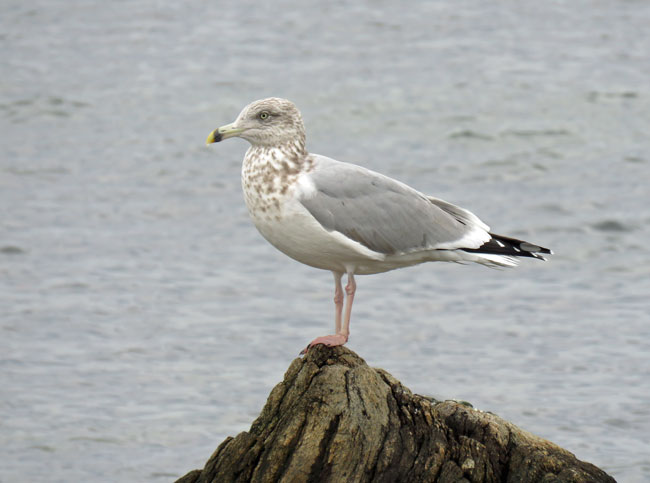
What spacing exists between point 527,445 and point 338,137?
602 inches

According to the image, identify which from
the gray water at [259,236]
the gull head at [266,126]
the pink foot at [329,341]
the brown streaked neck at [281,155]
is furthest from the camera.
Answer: the gray water at [259,236]

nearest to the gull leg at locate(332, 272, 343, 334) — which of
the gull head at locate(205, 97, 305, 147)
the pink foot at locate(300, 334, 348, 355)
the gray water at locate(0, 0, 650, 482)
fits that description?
the pink foot at locate(300, 334, 348, 355)

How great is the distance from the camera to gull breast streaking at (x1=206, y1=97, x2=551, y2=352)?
8031 millimetres

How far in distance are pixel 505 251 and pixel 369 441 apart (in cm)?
187

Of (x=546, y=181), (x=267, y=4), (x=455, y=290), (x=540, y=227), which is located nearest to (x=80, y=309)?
(x=455, y=290)

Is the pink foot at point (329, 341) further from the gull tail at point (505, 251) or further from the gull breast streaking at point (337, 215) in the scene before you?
the gull tail at point (505, 251)

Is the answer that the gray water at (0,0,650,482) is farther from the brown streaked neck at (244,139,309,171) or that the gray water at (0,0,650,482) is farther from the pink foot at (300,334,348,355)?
the brown streaked neck at (244,139,309,171)

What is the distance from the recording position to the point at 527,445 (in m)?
7.68

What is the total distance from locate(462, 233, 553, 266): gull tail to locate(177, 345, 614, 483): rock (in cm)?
121

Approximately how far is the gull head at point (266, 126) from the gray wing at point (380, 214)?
289 millimetres

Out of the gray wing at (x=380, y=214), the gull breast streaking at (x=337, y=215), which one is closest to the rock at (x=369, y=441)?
the gull breast streaking at (x=337, y=215)

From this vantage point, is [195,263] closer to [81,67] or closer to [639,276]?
[639,276]

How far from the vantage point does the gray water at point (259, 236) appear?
13.9 meters

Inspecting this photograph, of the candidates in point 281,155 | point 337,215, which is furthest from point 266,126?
point 337,215
